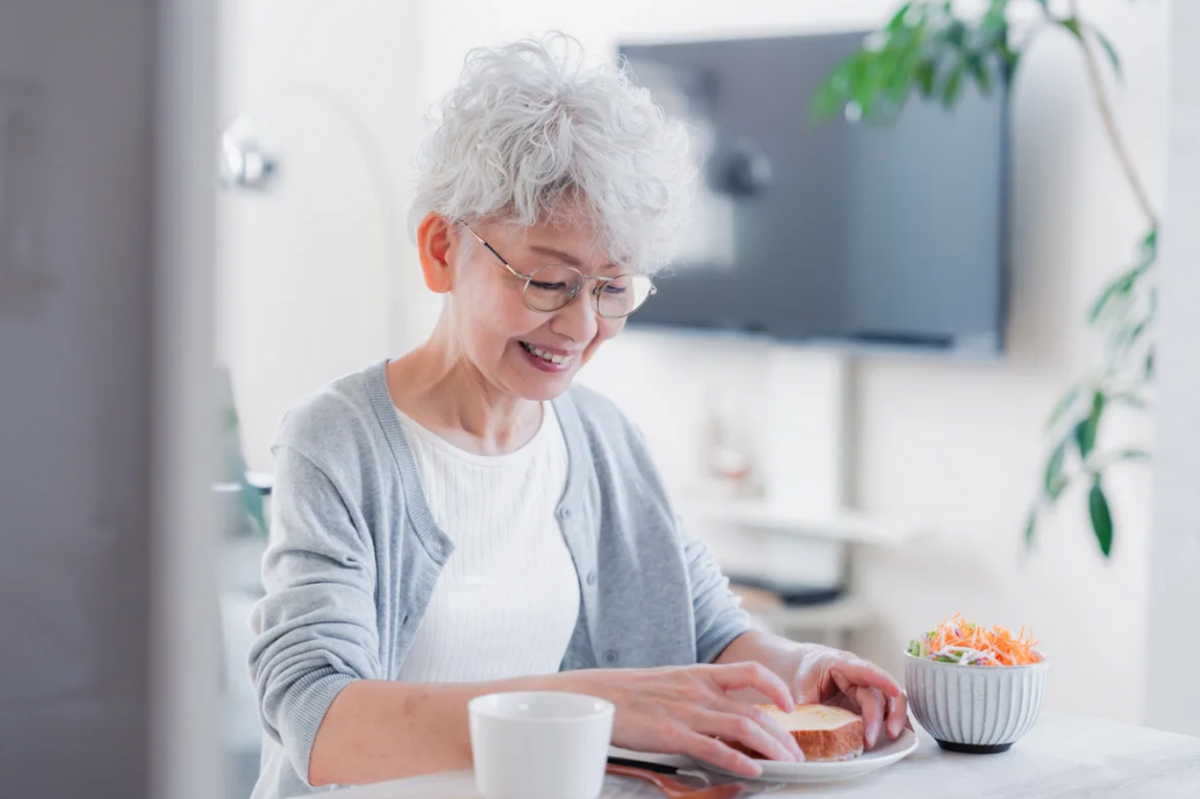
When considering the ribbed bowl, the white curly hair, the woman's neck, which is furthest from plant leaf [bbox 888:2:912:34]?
the ribbed bowl

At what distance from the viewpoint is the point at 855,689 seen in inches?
47.8

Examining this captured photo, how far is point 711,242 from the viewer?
3.76 m

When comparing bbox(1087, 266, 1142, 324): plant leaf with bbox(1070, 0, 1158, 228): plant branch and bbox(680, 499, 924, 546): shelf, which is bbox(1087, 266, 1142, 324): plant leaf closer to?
bbox(1070, 0, 1158, 228): plant branch

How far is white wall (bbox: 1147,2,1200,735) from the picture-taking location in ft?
6.72

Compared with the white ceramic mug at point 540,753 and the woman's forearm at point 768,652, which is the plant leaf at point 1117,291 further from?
the white ceramic mug at point 540,753

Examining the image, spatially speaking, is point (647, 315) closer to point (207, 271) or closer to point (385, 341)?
point (385, 341)

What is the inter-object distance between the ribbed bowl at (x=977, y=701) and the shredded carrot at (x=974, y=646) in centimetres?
1

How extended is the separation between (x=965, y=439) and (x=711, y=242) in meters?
0.85

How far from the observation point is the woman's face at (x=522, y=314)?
137cm

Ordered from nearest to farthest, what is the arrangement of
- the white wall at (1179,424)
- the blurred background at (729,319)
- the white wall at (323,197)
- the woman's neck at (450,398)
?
the blurred background at (729,319)
the woman's neck at (450,398)
the white wall at (1179,424)
the white wall at (323,197)

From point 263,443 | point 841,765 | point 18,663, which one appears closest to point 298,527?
point 841,765

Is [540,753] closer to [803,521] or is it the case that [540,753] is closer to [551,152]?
[551,152]

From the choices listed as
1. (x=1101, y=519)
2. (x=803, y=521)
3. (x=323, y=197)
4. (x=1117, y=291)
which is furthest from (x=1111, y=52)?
(x=323, y=197)

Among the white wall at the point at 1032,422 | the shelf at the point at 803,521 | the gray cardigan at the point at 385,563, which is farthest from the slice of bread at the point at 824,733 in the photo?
the shelf at the point at 803,521
